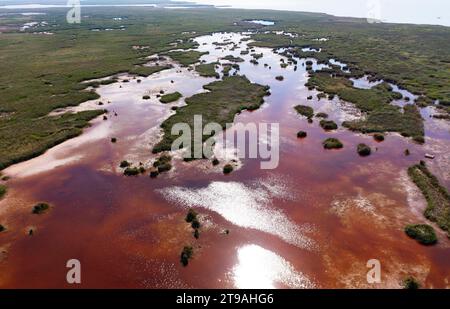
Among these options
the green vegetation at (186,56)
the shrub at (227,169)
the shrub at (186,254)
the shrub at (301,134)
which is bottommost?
the shrub at (186,254)

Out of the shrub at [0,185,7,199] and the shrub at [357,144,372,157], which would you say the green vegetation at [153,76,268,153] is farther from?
the shrub at [357,144,372,157]

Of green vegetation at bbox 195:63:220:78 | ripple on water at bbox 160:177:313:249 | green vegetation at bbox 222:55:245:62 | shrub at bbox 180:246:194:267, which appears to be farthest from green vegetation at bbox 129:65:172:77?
shrub at bbox 180:246:194:267

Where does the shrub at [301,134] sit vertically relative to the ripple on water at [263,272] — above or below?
above

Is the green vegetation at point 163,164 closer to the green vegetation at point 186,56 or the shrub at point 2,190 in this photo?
the shrub at point 2,190

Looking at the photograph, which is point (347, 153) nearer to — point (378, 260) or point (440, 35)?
point (378, 260)

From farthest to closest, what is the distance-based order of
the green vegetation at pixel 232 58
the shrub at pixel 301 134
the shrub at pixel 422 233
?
the green vegetation at pixel 232 58
the shrub at pixel 301 134
the shrub at pixel 422 233

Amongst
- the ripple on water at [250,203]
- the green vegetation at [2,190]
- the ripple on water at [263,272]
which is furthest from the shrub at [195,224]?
the green vegetation at [2,190]

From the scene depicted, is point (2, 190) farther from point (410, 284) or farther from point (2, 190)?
point (410, 284)
